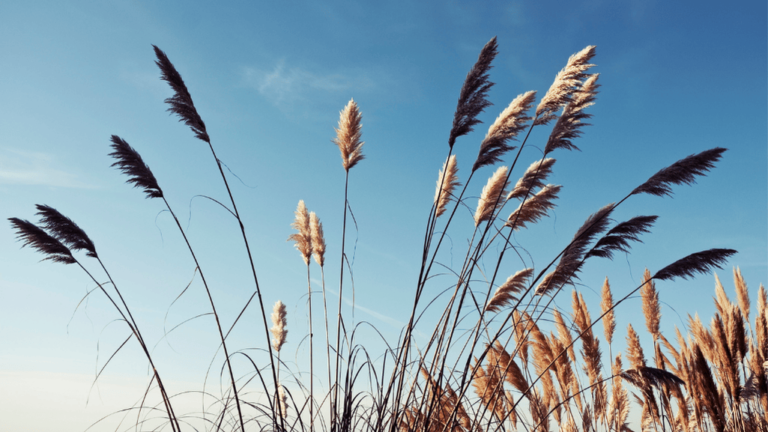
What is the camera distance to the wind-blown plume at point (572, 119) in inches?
119

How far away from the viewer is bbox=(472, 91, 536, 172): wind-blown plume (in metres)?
3.06

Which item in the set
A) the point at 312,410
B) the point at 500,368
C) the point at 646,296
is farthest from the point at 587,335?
the point at 312,410

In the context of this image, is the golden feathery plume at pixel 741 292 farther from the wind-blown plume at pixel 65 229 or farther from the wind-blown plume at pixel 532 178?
the wind-blown plume at pixel 65 229

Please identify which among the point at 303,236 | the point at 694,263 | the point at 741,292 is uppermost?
the point at 741,292

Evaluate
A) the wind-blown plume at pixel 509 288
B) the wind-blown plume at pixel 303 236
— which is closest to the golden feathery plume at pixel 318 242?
the wind-blown plume at pixel 303 236

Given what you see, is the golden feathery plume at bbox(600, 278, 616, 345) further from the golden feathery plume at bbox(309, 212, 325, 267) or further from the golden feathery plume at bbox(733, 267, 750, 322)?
the golden feathery plume at bbox(309, 212, 325, 267)

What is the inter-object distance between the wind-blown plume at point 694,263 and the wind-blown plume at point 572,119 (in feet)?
2.99

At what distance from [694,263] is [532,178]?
43.0 inches

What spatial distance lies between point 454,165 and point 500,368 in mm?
1618

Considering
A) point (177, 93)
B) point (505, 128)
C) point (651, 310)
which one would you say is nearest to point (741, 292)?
point (651, 310)

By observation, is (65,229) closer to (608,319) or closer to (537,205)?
(537,205)

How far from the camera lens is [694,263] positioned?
276cm

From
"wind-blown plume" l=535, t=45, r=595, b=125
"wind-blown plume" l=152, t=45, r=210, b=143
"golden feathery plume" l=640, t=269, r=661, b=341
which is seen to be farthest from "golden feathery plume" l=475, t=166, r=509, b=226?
"golden feathery plume" l=640, t=269, r=661, b=341

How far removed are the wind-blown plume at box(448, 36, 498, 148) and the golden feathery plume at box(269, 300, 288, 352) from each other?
304 cm
